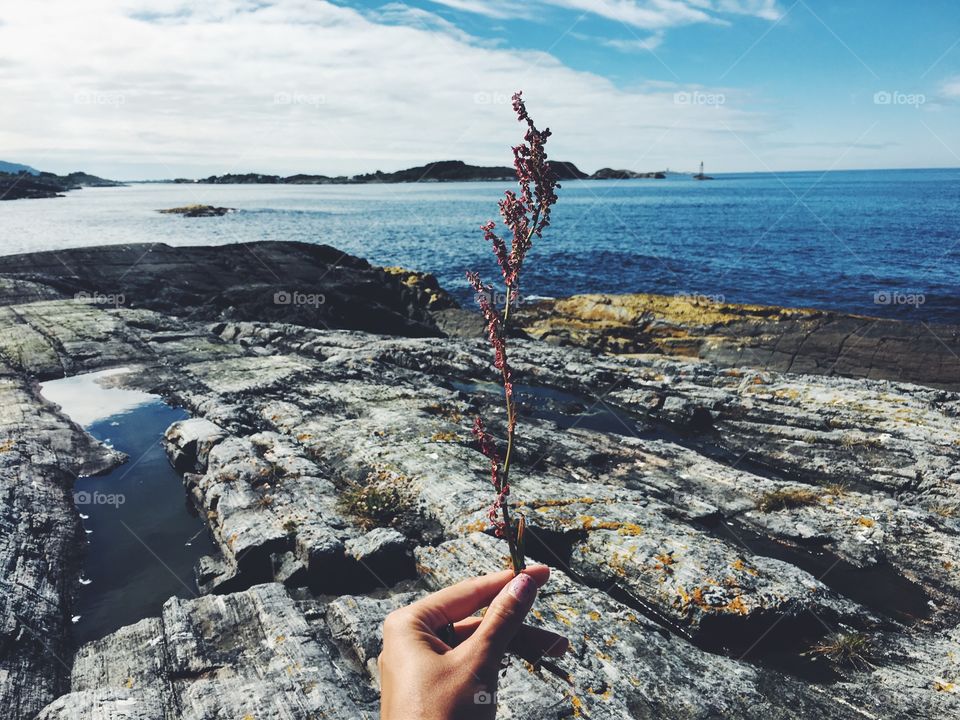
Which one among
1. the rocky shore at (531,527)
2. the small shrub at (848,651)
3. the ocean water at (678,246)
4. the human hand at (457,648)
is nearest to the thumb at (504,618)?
the human hand at (457,648)

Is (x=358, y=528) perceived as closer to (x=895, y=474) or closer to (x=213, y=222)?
(x=895, y=474)

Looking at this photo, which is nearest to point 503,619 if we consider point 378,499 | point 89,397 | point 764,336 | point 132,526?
point 378,499

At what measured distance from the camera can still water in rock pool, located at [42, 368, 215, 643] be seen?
871cm

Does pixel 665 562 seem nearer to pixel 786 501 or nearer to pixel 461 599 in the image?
pixel 786 501

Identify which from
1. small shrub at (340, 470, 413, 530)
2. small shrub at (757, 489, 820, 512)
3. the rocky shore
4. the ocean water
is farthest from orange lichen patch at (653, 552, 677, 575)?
the ocean water

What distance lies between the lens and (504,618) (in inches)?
103

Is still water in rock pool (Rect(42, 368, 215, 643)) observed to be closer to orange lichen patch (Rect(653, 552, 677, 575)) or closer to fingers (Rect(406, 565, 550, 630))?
orange lichen patch (Rect(653, 552, 677, 575))

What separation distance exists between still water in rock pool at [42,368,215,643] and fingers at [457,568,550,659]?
8.06 m

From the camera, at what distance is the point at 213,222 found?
11306 centimetres

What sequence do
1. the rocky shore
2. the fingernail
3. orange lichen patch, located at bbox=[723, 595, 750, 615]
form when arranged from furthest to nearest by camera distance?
orange lichen patch, located at bbox=[723, 595, 750, 615], the rocky shore, the fingernail

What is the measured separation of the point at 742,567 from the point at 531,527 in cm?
334

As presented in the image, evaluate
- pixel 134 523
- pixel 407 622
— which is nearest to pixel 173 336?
pixel 134 523

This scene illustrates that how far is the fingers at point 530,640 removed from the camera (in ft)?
8.96

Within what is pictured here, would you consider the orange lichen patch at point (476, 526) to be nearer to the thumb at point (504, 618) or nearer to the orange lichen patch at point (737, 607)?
the orange lichen patch at point (737, 607)
